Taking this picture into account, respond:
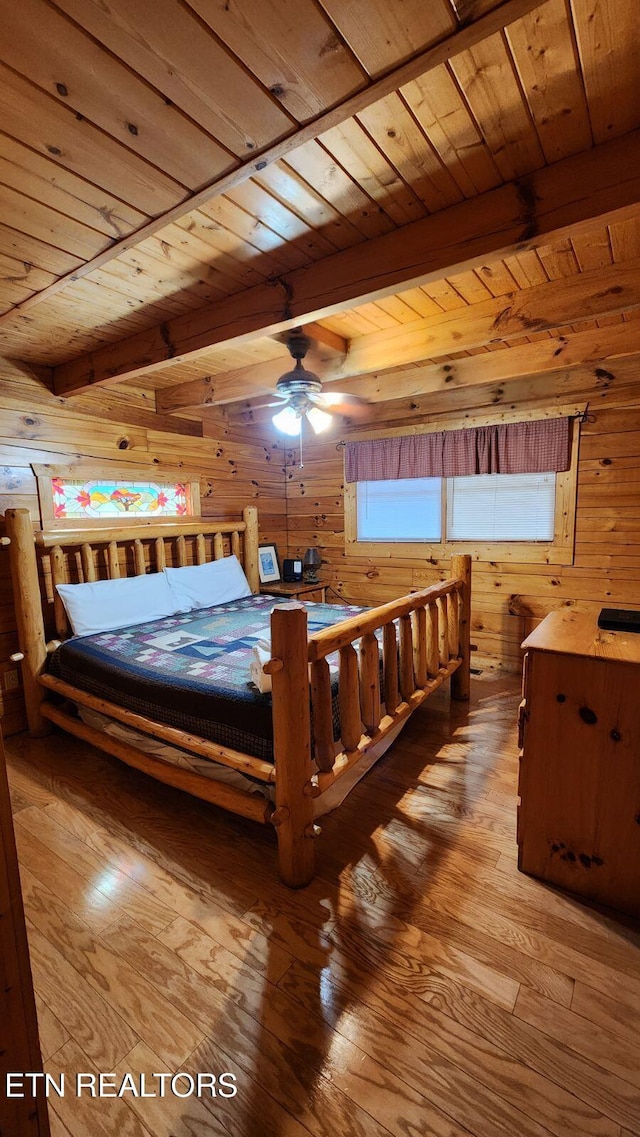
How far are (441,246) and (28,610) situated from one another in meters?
2.71

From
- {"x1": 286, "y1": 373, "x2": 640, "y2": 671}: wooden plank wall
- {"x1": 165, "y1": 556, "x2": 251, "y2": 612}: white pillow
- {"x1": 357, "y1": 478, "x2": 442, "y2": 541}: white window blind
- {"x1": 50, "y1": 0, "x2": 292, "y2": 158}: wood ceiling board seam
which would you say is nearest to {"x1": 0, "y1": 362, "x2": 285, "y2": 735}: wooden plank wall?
{"x1": 165, "y1": 556, "x2": 251, "y2": 612}: white pillow

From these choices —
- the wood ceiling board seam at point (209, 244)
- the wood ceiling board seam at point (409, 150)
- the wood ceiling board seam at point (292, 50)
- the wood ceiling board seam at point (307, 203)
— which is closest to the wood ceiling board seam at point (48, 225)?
the wood ceiling board seam at point (209, 244)

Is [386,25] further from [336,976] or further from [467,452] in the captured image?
[467,452]

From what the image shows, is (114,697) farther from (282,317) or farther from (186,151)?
(186,151)

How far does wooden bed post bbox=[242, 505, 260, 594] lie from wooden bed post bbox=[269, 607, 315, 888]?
2.65 metres

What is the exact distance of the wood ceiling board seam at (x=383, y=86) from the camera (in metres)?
0.79

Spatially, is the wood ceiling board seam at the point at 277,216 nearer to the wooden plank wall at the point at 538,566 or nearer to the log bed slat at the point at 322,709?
the log bed slat at the point at 322,709

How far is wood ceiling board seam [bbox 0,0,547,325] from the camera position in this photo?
79cm

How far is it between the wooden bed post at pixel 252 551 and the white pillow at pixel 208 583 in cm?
17

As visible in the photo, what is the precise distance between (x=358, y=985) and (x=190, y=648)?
160 cm

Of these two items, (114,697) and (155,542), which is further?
(155,542)

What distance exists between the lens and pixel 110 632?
2.73 metres

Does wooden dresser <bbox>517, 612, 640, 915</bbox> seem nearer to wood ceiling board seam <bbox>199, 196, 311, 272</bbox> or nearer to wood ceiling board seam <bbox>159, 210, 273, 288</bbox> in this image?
wood ceiling board seam <bbox>199, 196, 311, 272</bbox>

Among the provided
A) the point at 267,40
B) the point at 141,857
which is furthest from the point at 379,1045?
the point at 267,40
